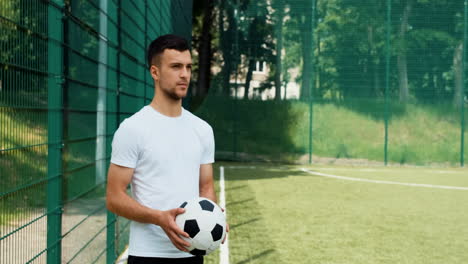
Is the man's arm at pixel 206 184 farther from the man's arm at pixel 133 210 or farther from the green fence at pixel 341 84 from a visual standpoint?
the green fence at pixel 341 84

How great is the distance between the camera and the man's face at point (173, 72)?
2.63m

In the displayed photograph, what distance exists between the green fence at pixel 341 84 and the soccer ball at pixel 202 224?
48.3 feet

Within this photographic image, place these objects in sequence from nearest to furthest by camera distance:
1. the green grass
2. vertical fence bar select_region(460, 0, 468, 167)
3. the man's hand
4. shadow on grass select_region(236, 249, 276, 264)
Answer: the man's hand
shadow on grass select_region(236, 249, 276, 264)
the green grass
vertical fence bar select_region(460, 0, 468, 167)

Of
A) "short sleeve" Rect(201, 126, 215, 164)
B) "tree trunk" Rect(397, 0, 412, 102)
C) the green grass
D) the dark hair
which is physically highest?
"tree trunk" Rect(397, 0, 412, 102)

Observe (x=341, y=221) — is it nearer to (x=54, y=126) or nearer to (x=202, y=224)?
(x=54, y=126)

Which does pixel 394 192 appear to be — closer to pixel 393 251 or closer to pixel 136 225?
pixel 393 251

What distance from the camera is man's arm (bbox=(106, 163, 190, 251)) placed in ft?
8.12

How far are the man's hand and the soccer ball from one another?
0.22 ft

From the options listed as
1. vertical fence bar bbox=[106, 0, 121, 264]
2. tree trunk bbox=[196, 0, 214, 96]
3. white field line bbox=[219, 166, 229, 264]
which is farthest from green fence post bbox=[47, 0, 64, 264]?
tree trunk bbox=[196, 0, 214, 96]

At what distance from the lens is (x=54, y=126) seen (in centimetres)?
322

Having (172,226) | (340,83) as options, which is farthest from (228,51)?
(172,226)

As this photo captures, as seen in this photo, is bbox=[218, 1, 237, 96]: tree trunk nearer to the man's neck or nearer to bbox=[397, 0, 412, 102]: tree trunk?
bbox=[397, 0, 412, 102]: tree trunk

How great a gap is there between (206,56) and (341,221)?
13301 mm

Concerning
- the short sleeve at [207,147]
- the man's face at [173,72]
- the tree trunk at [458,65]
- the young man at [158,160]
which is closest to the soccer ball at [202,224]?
the young man at [158,160]
